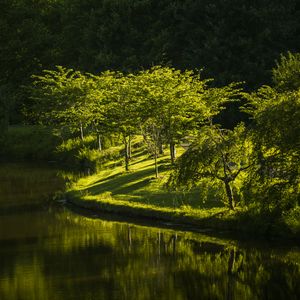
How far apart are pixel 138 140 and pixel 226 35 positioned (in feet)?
95.2

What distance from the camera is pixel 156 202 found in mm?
47375

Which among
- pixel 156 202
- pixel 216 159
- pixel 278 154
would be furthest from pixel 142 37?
Result: pixel 278 154

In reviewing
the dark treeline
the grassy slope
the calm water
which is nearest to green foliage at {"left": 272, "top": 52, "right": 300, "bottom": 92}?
the grassy slope

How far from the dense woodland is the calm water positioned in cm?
433

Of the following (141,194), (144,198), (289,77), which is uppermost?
(289,77)

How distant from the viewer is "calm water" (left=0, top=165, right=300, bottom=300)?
1179 inches

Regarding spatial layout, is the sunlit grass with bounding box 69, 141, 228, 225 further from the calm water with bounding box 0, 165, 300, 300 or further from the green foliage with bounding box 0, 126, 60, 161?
the green foliage with bounding box 0, 126, 60, 161

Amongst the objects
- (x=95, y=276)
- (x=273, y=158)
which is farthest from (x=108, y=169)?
(x=95, y=276)

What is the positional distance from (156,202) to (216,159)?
249 inches

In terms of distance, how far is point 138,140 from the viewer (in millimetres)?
71812

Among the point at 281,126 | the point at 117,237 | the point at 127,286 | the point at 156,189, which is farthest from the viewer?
the point at 156,189

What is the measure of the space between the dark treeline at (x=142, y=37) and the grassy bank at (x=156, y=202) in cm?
2528

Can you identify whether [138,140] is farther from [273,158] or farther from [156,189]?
[273,158]

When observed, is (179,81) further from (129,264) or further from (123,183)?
(129,264)
